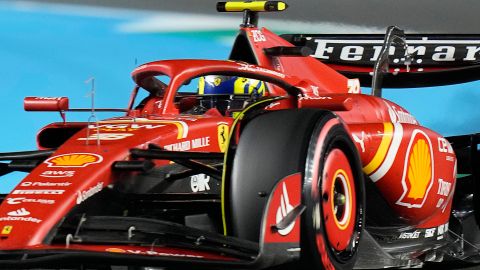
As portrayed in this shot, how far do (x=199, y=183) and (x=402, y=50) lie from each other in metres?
3.04

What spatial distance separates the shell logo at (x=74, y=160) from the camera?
3506mm

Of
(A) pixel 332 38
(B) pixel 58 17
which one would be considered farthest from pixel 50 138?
(B) pixel 58 17

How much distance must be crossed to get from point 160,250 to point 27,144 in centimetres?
520

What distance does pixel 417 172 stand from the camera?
14.9 feet

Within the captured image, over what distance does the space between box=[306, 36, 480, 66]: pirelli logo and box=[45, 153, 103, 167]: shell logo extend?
347 cm

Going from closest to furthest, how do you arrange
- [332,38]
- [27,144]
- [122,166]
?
[122,166]
[332,38]
[27,144]

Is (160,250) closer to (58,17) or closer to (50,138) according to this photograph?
(50,138)

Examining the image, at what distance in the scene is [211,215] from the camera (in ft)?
12.2

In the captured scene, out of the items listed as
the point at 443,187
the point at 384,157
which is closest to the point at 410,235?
the point at 443,187

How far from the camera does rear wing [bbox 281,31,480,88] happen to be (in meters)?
6.59

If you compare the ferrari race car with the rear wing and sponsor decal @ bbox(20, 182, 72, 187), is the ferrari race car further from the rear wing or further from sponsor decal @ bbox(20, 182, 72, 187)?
the rear wing

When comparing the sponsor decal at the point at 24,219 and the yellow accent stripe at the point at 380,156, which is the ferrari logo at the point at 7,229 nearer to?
the sponsor decal at the point at 24,219

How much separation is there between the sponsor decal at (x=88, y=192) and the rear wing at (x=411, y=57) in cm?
325

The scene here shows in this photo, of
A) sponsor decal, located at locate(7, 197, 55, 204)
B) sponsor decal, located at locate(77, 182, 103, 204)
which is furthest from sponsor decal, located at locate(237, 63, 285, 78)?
sponsor decal, located at locate(7, 197, 55, 204)
